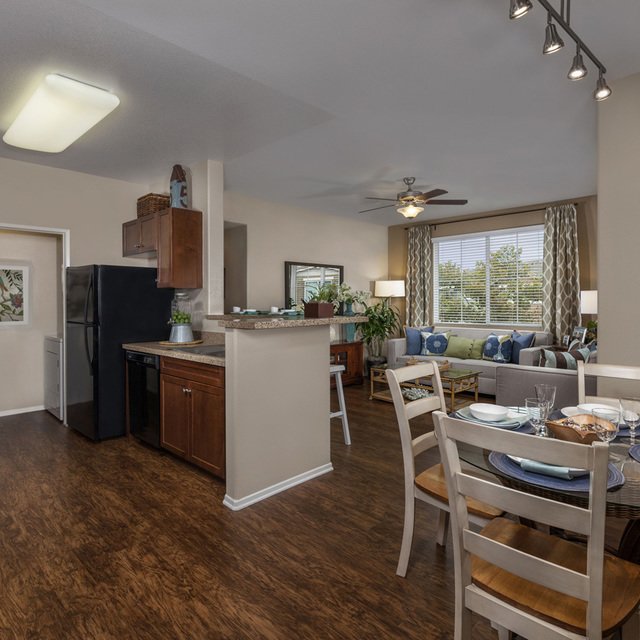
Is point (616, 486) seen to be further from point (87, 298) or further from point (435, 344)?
point (435, 344)

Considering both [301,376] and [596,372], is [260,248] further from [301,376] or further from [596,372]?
[596,372]

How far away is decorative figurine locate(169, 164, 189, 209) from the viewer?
4145 mm

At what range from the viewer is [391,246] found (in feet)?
26.3

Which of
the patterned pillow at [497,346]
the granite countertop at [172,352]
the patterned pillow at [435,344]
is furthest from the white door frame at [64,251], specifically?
the patterned pillow at [497,346]

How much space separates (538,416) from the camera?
1653 millimetres

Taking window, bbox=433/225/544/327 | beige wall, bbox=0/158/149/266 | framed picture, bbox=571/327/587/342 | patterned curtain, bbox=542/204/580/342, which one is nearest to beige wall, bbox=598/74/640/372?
framed picture, bbox=571/327/587/342

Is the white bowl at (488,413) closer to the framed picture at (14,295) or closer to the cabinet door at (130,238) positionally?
the cabinet door at (130,238)

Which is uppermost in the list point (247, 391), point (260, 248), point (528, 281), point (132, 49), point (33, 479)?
point (132, 49)

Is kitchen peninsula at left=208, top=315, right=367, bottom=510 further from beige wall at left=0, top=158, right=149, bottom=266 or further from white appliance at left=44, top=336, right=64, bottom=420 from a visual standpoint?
white appliance at left=44, top=336, right=64, bottom=420

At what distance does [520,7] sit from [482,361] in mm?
4909

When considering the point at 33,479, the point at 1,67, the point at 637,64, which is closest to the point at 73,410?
the point at 33,479

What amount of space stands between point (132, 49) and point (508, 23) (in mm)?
1982

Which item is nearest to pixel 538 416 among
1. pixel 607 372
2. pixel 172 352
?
pixel 607 372

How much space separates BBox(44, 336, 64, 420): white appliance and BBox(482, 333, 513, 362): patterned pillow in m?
5.27
